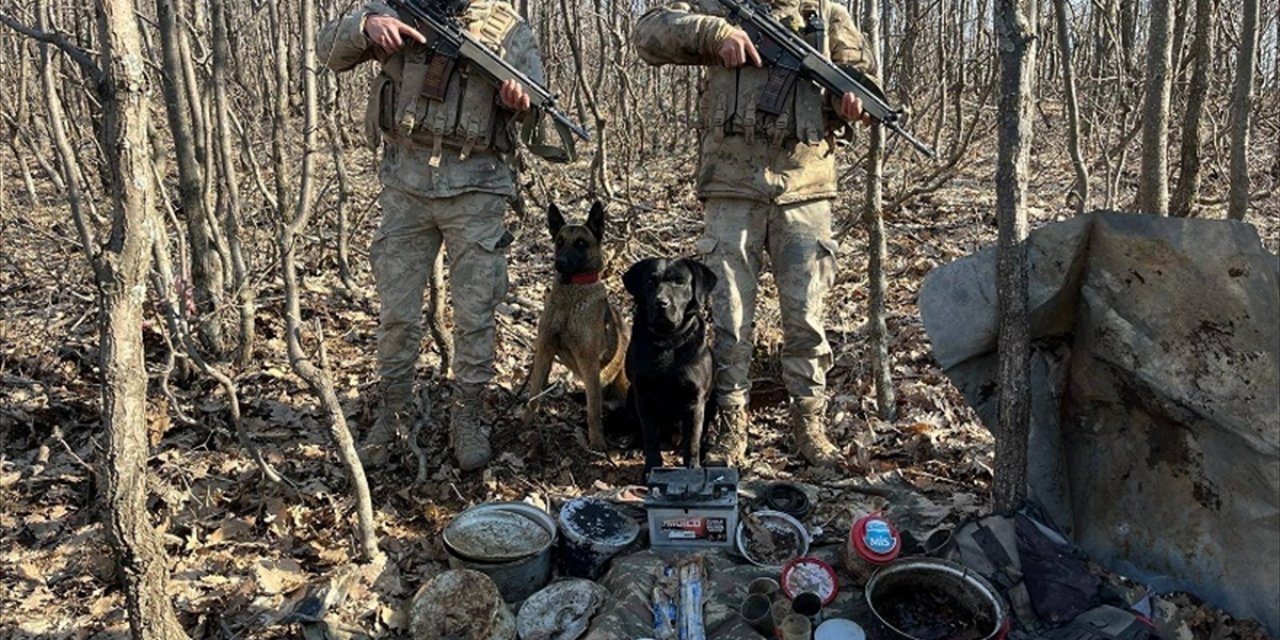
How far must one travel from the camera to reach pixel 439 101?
15.3ft

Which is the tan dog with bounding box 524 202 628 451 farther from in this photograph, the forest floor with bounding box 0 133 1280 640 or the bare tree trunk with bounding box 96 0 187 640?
the bare tree trunk with bounding box 96 0 187 640

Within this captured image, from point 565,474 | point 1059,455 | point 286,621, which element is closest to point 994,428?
point 1059,455

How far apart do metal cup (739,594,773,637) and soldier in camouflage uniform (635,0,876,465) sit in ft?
4.83

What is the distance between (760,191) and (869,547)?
6.35 ft

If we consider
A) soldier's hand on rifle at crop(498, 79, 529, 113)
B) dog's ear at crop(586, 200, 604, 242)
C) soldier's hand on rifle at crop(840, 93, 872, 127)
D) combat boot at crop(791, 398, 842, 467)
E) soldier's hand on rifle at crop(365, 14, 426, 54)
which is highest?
soldier's hand on rifle at crop(365, 14, 426, 54)

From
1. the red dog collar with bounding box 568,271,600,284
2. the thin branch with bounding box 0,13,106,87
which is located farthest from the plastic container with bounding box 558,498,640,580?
the thin branch with bounding box 0,13,106,87

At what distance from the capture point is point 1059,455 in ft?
12.3

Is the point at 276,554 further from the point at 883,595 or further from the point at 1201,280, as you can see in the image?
the point at 1201,280

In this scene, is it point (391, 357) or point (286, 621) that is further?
point (391, 357)

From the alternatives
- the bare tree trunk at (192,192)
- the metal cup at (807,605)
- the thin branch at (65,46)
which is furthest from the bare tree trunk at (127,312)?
the bare tree trunk at (192,192)

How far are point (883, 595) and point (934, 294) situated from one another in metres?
1.23

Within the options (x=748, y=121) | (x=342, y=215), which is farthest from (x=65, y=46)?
(x=342, y=215)

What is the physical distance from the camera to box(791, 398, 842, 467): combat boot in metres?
4.79

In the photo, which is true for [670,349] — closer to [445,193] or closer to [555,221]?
[555,221]
